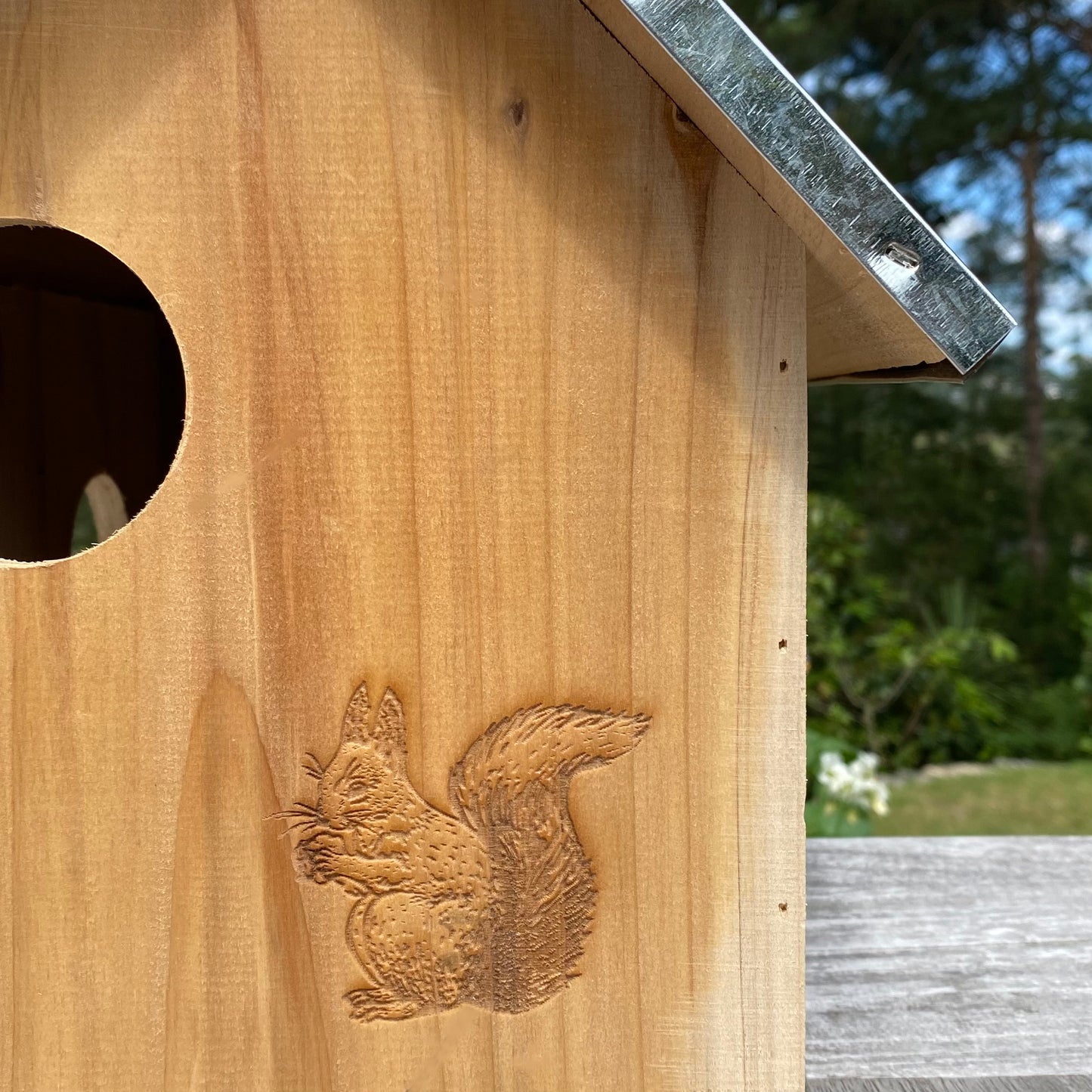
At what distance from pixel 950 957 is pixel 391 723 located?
0.70 meters

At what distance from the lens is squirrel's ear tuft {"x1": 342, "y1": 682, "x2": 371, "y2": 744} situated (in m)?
0.56

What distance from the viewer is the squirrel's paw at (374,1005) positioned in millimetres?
570

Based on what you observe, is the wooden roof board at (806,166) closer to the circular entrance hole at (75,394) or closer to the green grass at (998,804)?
the circular entrance hole at (75,394)

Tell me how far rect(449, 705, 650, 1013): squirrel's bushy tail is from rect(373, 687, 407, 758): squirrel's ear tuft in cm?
4

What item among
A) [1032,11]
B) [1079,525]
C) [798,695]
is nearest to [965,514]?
[1079,525]

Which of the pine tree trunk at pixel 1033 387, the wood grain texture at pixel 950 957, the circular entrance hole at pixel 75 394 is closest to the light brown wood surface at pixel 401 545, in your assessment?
the wood grain texture at pixel 950 957

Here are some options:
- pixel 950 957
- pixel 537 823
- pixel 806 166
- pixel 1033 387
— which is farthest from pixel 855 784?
pixel 1033 387

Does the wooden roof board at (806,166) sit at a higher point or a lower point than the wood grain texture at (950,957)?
higher

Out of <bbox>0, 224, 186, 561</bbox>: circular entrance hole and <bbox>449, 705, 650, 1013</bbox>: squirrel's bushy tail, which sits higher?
<bbox>0, 224, 186, 561</bbox>: circular entrance hole

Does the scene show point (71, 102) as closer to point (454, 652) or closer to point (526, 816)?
point (454, 652)

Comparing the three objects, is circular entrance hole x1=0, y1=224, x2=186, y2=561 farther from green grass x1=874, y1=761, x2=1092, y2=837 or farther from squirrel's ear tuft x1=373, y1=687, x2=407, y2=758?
green grass x1=874, y1=761, x2=1092, y2=837

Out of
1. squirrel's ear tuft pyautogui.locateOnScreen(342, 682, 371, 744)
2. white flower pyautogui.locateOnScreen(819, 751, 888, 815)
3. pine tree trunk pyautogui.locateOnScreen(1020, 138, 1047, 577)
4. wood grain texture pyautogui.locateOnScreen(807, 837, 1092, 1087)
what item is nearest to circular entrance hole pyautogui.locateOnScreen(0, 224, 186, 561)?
squirrel's ear tuft pyautogui.locateOnScreen(342, 682, 371, 744)

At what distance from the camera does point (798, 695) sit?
57cm

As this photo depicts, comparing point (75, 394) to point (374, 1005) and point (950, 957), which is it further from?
point (950, 957)
